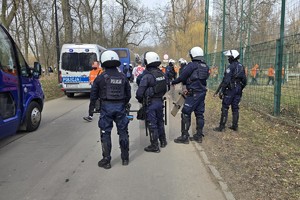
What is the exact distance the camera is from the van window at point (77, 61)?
15188 mm

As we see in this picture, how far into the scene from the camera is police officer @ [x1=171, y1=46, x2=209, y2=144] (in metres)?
6.39

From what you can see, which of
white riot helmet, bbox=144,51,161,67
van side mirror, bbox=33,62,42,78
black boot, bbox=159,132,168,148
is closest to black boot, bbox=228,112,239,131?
black boot, bbox=159,132,168,148

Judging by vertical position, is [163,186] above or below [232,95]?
below

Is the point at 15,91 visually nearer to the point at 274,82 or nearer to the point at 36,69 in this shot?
the point at 36,69

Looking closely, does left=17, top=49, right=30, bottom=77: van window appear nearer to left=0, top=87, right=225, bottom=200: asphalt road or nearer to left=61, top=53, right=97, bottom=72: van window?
left=0, top=87, right=225, bottom=200: asphalt road

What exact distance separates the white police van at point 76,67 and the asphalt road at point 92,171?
784 centimetres

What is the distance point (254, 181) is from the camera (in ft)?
15.0

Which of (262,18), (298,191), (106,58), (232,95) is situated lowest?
(298,191)

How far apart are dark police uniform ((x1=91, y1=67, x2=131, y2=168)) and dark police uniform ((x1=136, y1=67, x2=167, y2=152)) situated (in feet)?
1.95

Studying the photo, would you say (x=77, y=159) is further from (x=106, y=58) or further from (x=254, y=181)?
(x=254, y=181)

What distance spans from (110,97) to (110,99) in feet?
0.13

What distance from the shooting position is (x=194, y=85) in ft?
21.2

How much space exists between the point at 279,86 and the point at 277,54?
87 centimetres

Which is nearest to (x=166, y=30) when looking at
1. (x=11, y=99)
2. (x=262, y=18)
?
(x=262, y=18)
